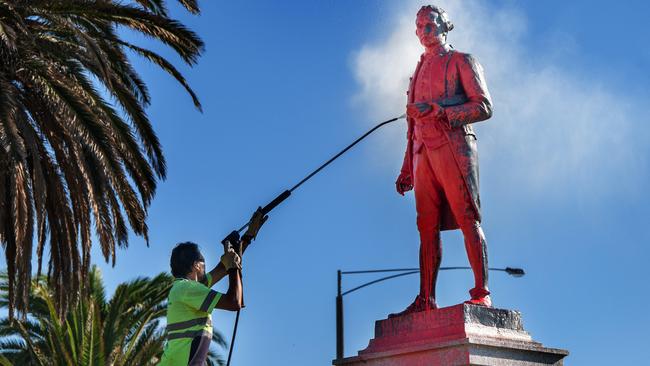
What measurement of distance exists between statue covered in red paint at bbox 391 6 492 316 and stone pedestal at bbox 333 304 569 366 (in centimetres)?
24

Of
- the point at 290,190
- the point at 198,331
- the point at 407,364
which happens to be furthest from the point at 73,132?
the point at 198,331

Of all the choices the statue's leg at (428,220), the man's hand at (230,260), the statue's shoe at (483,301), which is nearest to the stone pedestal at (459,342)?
the statue's shoe at (483,301)

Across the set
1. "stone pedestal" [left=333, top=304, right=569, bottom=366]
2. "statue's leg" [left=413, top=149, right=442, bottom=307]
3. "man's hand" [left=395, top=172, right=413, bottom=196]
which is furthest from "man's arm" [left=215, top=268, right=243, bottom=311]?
"man's hand" [left=395, top=172, right=413, bottom=196]

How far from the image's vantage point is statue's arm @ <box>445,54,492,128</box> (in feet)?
28.7

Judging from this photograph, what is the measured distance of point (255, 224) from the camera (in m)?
7.58

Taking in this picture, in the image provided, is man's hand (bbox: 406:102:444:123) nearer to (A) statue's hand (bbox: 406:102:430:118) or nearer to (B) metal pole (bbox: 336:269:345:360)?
(A) statue's hand (bbox: 406:102:430:118)

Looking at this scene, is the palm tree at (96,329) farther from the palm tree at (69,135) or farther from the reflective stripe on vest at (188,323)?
the reflective stripe on vest at (188,323)

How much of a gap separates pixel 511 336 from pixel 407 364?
867 mm

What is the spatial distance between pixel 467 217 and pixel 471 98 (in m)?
1.07

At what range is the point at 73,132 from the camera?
14250 mm

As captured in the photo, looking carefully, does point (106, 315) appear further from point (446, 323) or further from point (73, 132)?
point (446, 323)

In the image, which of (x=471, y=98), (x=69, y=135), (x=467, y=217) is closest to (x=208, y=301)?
(x=467, y=217)

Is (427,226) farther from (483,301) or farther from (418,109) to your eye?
(418,109)

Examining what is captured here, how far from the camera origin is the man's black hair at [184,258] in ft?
21.5
